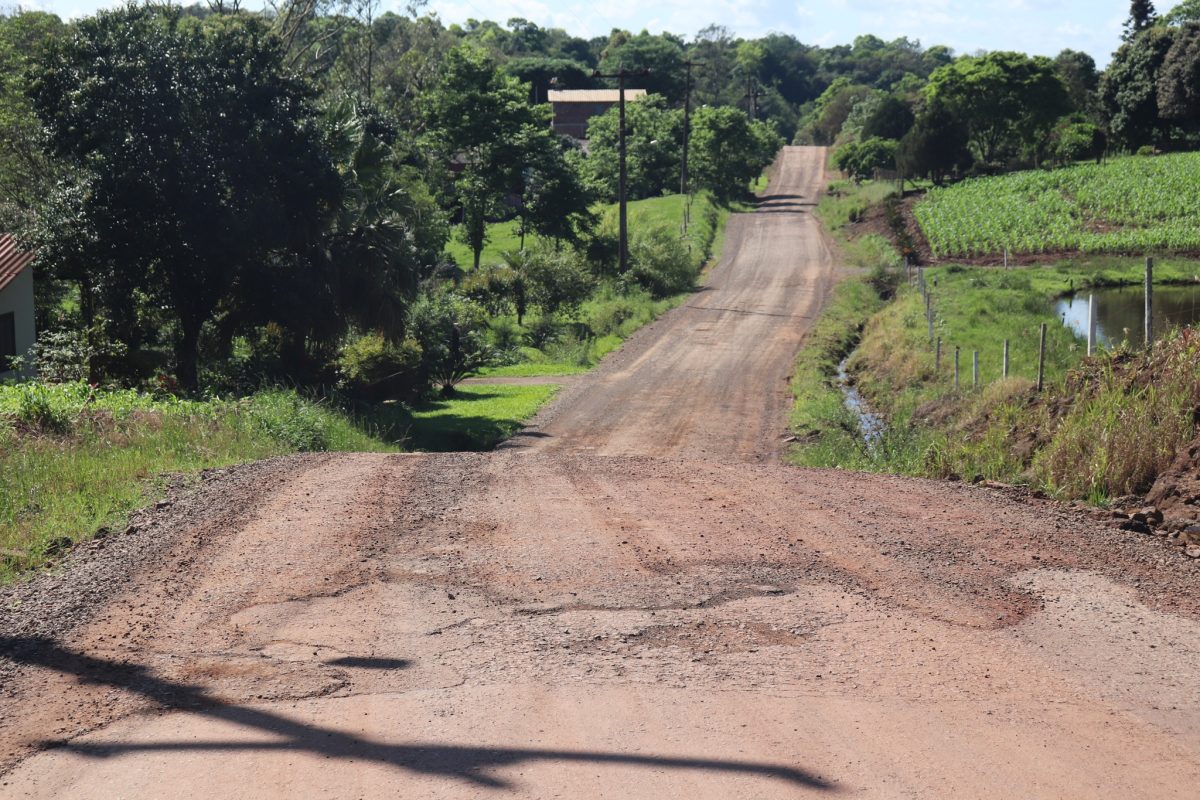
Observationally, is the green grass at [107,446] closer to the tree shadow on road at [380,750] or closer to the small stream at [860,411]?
the tree shadow on road at [380,750]

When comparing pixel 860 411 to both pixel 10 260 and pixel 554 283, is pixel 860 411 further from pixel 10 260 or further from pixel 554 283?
pixel 10 260

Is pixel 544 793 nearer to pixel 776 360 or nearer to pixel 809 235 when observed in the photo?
pixel 776 360

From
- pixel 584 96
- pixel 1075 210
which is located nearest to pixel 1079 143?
pixel 1075 210

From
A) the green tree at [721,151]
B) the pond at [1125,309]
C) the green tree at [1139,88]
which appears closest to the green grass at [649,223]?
the green tree at [721,151]

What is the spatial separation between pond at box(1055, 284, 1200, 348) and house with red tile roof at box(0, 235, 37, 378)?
28279mm

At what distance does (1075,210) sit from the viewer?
70.1 m

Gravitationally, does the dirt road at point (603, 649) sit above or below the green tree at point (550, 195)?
below

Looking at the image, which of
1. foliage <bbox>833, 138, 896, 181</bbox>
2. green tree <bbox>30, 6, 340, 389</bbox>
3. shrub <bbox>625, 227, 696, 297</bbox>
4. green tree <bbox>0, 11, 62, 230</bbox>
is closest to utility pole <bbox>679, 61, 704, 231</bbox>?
foliage <bbox>833, 138, 896, 181</bbox>

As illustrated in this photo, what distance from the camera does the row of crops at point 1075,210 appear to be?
60406 millimetres

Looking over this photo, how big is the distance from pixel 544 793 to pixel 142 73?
2301 cm

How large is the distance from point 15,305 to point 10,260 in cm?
113

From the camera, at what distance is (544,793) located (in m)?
5.48

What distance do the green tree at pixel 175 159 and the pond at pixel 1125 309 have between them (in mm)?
22788

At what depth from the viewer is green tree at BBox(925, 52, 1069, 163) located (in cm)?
8431
